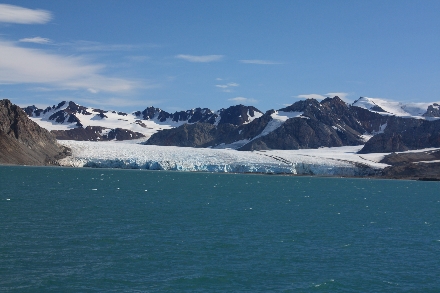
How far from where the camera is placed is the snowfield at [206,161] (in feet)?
386

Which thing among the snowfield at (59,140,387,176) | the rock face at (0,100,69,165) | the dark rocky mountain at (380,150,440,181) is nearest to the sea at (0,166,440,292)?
the rock face at (0,100,69,165)

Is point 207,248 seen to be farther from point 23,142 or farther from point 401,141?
point 401,141

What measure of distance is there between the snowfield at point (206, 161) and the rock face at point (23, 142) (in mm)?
3845

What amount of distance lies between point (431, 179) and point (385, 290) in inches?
4005

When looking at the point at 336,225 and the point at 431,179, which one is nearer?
the point at 336,225

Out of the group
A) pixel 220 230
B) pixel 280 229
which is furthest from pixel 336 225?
pixel 220 230

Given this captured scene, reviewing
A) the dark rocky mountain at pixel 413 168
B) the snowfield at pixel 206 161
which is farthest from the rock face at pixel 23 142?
the dark rocky mountain at pixel 413 168

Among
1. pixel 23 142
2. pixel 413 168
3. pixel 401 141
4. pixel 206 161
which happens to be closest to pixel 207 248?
pixel 206 161

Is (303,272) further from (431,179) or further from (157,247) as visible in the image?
(431,179)

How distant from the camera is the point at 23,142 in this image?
116938 mm

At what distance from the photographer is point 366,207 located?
49.6m

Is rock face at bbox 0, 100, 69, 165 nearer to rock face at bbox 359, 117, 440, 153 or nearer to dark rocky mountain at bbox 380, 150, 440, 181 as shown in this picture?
dark rocky mountain at bbox 380, 150, 440, 181

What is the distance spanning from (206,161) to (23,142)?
3774cm

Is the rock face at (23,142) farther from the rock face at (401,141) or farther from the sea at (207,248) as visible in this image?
the rock face at (401,141)
